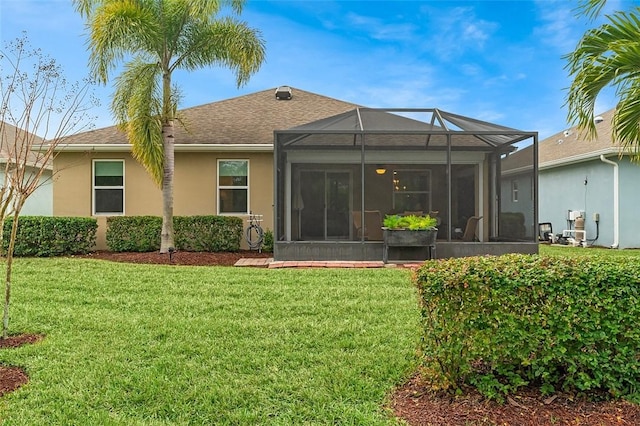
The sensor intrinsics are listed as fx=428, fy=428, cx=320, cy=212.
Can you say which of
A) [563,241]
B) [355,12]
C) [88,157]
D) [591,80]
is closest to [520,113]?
[563,241]

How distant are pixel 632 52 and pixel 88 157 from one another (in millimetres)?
12443

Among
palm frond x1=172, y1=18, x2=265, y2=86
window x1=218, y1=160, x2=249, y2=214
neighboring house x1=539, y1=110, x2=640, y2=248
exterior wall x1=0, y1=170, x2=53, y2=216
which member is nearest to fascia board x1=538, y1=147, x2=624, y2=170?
neighboring house x1=539, y1=110, x2=640, y2=248

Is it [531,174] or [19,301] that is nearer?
[19,301]

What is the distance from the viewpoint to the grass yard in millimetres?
2877

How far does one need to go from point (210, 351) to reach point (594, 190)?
1445 centimetres

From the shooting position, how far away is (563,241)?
49.7 feet

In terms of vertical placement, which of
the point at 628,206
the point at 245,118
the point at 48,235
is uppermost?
the point at 245,118

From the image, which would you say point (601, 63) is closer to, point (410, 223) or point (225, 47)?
point (410, 223)

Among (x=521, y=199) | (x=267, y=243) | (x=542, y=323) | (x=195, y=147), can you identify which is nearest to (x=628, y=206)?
(x=521, y=199)

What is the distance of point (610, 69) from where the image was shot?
4.75 meters

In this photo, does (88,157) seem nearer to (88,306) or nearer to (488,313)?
(88,306)

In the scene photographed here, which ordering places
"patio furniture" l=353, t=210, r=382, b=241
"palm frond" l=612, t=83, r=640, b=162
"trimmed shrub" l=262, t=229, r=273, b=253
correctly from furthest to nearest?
1. "trimmed shrub" l=262, t=229, r=273, b=253
2. "patio furniture" l=353, t=210, r=382, b=241
3. "palm frond" l=612, t=83, r=640, b=162

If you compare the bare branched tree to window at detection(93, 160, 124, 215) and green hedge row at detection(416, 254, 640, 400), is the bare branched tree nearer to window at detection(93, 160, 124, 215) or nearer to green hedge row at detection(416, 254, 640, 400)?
green hedge row at detection(416, 254, 640, 400)

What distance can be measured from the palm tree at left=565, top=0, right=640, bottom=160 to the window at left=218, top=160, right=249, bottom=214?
28.7ft
